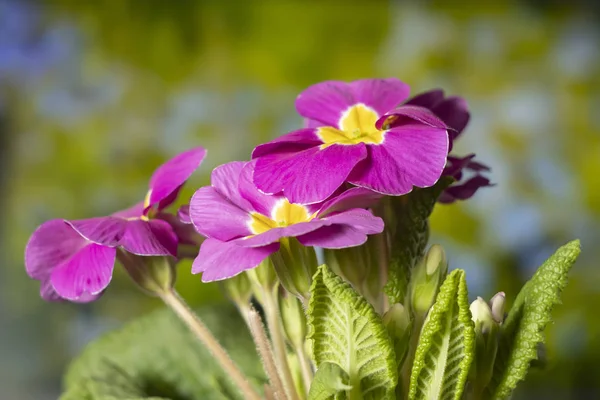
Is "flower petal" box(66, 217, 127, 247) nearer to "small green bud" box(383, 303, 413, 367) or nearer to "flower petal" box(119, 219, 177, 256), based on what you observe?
"flower petal" box(119, 219, 177, 256)

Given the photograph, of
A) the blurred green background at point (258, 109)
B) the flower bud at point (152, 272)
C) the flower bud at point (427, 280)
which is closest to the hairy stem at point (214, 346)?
the flower bud at point (152, 272)

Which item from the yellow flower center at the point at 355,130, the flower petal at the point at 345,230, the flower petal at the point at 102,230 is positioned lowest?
the flower petal at the point at 102,230

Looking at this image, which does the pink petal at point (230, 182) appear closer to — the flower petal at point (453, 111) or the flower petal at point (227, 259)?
the flower petal at point (227, 259)

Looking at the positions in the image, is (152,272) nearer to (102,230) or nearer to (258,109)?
(102,230)

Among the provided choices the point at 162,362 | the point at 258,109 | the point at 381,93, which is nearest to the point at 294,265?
the point at 381,93

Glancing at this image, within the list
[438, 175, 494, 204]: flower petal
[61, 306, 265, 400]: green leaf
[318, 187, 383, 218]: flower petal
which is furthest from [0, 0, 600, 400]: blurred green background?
[318, 187, 383, 218]: flower petal
